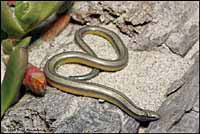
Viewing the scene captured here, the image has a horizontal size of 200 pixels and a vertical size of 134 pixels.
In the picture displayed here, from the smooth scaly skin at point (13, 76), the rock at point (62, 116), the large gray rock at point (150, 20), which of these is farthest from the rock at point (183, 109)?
the smooth scaly skin at point (13, 76)

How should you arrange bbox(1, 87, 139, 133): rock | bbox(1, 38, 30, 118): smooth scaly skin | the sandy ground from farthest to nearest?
the sandy ground → bbox(1, 87, 139, 133): rock → bbox(1, 38, 30, 118): smooth scaly skin

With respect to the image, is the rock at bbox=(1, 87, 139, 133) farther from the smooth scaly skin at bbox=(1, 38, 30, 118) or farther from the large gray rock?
the large gray rock

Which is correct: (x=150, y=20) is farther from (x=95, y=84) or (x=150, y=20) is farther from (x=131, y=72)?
(x=95, y=84)

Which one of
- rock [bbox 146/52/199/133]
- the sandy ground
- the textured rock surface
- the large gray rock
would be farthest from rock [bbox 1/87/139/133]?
the large gray rock

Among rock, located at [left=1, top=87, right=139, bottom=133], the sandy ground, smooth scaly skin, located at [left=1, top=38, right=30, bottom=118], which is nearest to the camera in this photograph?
smooth scaly skin, located at [left=1, top=38, right=30, bottom=118]

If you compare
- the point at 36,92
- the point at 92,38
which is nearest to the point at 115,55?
the point at 92,38

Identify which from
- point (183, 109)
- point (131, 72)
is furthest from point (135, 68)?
point (183, 109)
